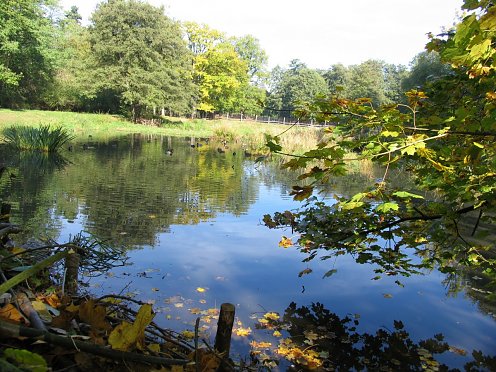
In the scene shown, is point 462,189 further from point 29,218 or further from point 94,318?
point 29,218

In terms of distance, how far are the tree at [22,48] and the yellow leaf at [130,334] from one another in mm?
32219

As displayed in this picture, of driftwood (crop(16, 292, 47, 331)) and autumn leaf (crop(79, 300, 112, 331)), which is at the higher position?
driftwood (crop(16, 292, 47, 331))

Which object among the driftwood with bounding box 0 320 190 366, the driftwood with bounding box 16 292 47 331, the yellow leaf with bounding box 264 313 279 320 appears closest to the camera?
the driftwood with bounding box 0 320 190 366

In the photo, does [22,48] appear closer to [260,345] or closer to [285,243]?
[285,243]

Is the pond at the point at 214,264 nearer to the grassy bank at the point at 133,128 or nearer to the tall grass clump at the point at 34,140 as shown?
the tall grass clump at the point at 34,140

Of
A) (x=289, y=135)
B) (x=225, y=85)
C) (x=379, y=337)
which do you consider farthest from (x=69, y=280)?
(x=225, y=85)

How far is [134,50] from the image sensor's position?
120ft

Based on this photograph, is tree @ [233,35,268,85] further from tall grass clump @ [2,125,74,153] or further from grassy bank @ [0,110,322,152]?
tall grass clump @ [2,125,74,153]

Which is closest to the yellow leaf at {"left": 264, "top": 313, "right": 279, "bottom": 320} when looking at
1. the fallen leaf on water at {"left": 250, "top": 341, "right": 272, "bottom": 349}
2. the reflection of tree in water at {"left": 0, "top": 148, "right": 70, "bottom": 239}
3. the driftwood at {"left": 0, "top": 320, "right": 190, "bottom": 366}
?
the fallen leaf on water at {"left": 250, "top": 341, "right": 272, "bottom": 349}

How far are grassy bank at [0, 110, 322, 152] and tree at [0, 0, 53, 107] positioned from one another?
9.62 ft

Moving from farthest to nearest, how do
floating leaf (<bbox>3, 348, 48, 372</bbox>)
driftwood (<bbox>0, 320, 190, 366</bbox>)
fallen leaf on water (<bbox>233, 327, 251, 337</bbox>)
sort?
fallen leaf on water (<bbox>233, 327, 251, 337</bbox>) → driftwood (<bbox>0, 320, 190, 366</bbox>) → floating leaf (<bbox>3, 348, 48, 372</bbox>)

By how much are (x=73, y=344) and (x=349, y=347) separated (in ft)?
10.7

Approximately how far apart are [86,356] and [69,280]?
236 cm

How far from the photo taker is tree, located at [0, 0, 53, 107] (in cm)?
2908
